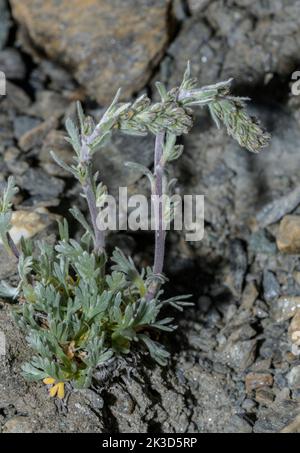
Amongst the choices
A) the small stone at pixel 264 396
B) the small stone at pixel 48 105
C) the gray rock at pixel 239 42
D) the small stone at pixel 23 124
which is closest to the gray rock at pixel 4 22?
the small stone at pixel 48 105

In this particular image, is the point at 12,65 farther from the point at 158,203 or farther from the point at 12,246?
the point at 158,203

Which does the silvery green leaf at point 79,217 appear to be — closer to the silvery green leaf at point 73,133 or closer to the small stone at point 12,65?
the silvery green leaf at point 73,133

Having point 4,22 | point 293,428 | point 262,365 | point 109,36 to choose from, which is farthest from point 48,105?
point 293,428

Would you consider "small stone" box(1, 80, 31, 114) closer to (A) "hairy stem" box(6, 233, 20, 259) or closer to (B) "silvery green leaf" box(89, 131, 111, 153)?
(A) "hairy stem" box(6, 233, 20, 259)

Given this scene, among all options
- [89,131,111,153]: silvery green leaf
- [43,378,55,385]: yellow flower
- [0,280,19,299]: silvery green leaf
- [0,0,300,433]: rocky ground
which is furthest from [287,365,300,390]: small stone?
[89,131,111,153]: silvery green leaf

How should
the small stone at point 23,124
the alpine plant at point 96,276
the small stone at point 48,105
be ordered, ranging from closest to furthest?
1. the alpine plant at point 96,276
2. the small stone at point 23,124
3. the small stone at point 48,105

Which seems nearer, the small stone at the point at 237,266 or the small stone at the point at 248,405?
the small stone at the point at 248,405
